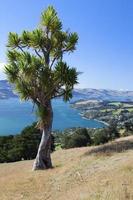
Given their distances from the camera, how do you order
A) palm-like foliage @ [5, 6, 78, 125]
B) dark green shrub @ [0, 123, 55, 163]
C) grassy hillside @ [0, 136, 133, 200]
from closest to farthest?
grassy hillside @ [0, 136, 133, 200]
palm-like foliage @ [5, 6, 78, 125]
dark green shrub @ [0, 123, 55, 163]

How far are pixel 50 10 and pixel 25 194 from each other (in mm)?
12312

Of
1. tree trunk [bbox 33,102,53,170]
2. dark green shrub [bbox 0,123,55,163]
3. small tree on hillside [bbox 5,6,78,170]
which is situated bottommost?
dark green shrub [bbox 0,123,55,163]

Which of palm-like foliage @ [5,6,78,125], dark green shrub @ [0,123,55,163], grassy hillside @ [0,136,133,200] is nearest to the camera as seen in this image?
grassy hillside @ [0,136,133,200]

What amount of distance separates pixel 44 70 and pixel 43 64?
1.93 feet

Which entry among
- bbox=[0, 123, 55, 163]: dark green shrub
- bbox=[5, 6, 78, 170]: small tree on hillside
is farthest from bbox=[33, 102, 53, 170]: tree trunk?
bbox=[0, 123, 55, 163]: dark green shrub

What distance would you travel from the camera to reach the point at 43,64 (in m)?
22.2

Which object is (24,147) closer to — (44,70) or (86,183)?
(44,70)

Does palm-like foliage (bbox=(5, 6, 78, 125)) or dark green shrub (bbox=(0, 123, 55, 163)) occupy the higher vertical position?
palm-like foliage (bbox=(5, 6, 78, 125))

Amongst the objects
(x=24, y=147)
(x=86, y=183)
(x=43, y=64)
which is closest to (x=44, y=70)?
(x=43, y=64)

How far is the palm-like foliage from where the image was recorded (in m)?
21.7

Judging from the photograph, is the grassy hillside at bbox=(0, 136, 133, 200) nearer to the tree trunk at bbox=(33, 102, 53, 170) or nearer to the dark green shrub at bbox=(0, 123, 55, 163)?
the tree trunk at bbox=(33, 102, 53, 170)

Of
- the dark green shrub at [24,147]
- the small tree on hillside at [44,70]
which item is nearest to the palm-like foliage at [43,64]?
the small tree on hillside at [44,70]

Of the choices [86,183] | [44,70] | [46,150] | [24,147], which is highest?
[44,70]

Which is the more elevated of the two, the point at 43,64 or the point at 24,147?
the point at 43,64
